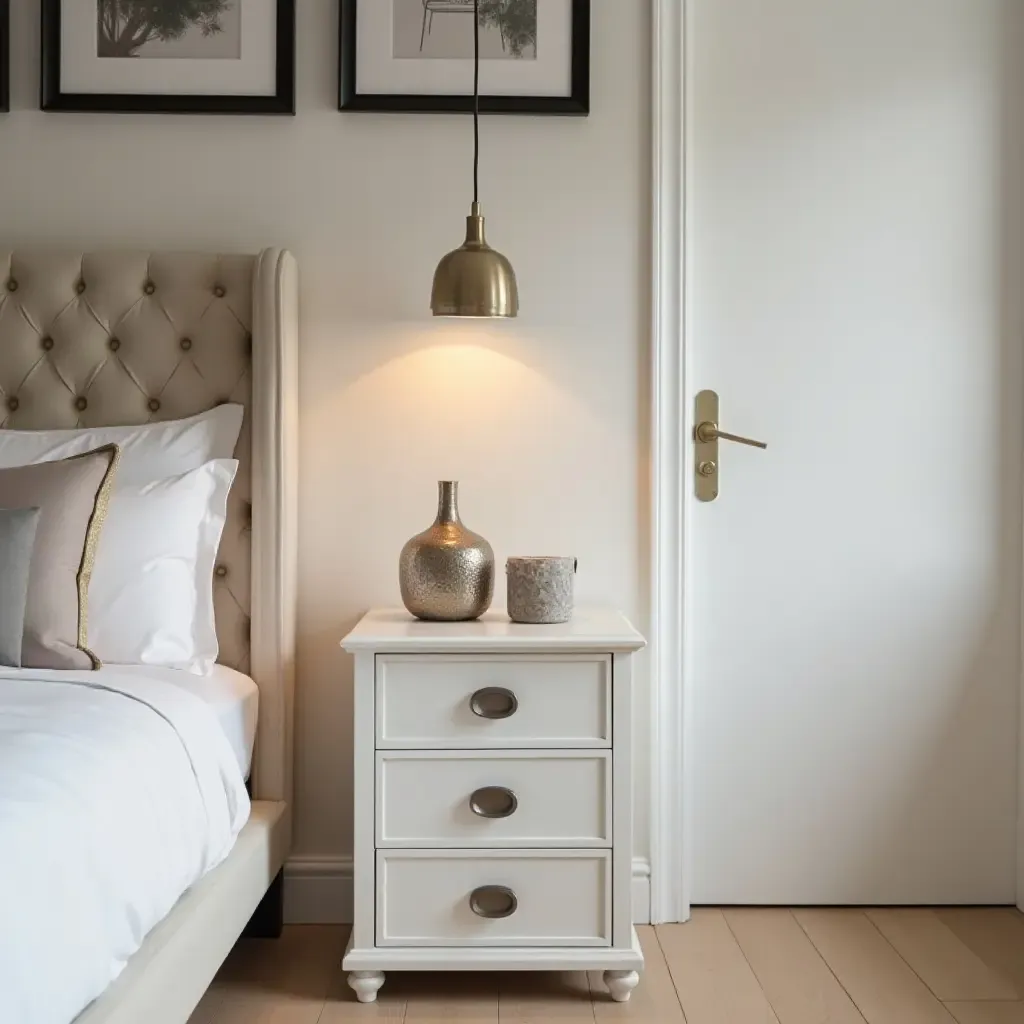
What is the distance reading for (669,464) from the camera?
2.56 m

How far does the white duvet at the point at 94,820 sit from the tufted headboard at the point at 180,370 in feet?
1.55

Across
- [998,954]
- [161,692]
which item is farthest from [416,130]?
[998,954]

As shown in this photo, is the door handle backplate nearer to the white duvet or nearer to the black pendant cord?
the black pendant cord

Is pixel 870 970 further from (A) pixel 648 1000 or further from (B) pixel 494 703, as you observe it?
(B) pixel 494 703

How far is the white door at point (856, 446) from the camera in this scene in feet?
8.50

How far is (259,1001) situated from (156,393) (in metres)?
1.18

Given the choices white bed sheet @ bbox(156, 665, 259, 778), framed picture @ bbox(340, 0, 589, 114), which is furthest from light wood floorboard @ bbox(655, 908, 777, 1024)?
framed picture @ bbox(340, 0, 589, 114)

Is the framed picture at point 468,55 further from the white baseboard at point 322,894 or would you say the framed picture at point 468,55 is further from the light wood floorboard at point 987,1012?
the light wood floorboard at point 987,1012

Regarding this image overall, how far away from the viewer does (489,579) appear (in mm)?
2324

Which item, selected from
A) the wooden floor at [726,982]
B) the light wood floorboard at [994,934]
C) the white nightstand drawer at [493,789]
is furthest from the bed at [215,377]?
the light wood floorboard at [994,934]

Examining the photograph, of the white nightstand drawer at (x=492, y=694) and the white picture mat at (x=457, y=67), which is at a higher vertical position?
the white picture mat at (x=457, y=67)

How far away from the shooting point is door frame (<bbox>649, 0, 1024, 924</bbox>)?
2.55 m

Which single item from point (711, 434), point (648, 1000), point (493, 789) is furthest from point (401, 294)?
point (648, 1000)

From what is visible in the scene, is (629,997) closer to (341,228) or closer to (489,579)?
(489,579)
